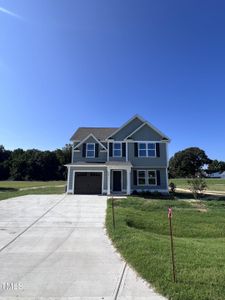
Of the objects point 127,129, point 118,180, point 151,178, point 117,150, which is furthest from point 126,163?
point 127,129

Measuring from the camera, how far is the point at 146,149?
23094 mm

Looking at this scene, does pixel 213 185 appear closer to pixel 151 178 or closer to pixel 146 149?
pixel 151 178

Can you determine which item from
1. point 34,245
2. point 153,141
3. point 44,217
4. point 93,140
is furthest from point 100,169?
point 34,245

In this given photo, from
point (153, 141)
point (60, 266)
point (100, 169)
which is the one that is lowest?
point (60, 266)

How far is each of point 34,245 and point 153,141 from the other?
1815cm

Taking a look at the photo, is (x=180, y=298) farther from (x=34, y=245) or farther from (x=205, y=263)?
(x=34, y=245)

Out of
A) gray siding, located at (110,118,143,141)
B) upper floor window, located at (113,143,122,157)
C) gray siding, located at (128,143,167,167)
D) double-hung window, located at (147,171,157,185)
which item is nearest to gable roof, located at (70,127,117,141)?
gray siding, located at (110,118,143,141)

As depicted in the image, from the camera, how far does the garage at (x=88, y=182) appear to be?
2255 cm

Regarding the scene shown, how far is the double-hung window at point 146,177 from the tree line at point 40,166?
4887 centimetres

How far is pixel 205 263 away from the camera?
5.12 meters

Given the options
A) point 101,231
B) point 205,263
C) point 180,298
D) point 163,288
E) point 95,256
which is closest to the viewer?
point 180,298

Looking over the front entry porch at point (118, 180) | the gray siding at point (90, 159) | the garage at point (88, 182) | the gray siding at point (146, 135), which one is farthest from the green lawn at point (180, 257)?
the gray siding at point (90, 159)

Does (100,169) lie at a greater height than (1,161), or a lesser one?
lesser

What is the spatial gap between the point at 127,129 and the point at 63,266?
19.7 m
